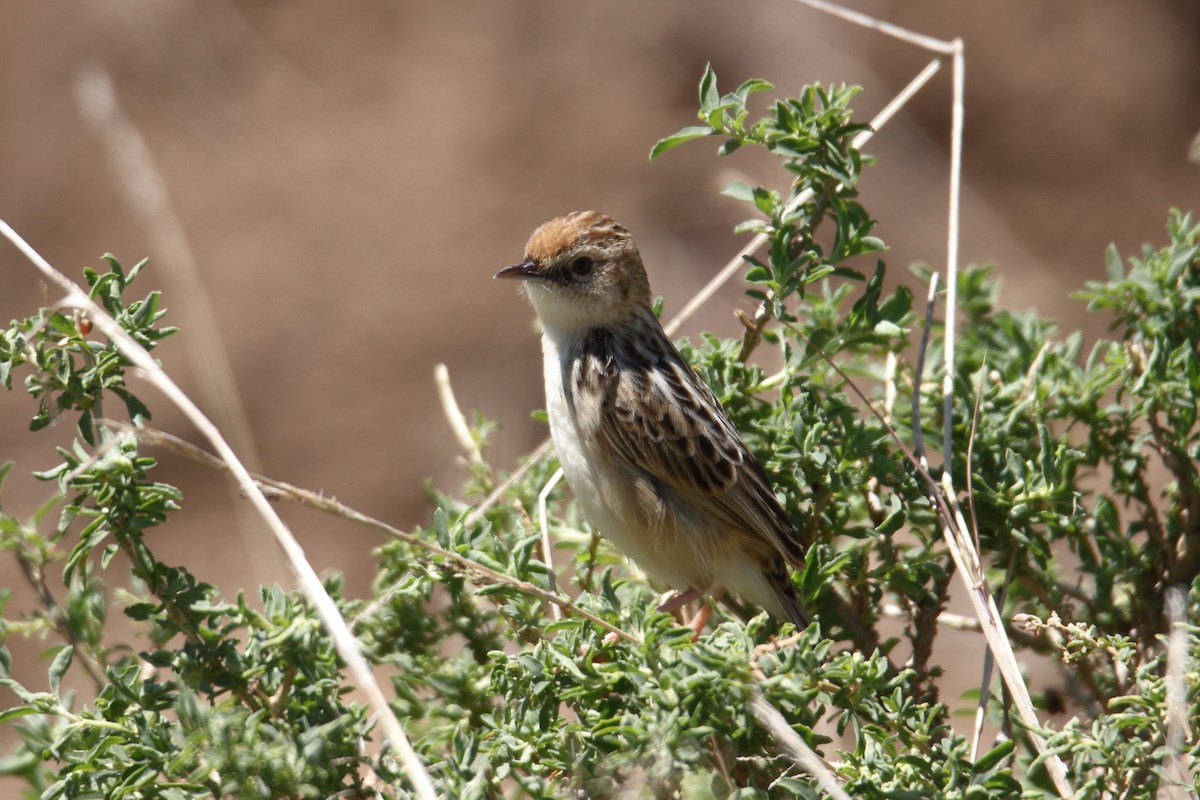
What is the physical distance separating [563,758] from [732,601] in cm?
172

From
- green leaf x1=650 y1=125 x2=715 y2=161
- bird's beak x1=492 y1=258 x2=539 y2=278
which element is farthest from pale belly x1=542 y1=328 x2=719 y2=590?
green leaf x1=650 y1=125 x2=715 y2=161

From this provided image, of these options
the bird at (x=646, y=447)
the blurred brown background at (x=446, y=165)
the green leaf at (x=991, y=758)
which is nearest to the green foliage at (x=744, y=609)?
the green leaf at (x=991, y=758)

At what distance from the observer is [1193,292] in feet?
12.3

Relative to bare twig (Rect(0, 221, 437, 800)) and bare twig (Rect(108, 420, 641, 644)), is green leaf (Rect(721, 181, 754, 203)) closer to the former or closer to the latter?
bare twig (Rect(108, 420, 641, 644))

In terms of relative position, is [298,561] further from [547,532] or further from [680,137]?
[680,137]

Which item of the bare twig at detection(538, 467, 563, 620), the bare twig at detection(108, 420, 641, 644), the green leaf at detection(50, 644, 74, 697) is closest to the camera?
the bare twig at detection(108, 420, 641, 644)

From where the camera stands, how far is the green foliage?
2.72 meters

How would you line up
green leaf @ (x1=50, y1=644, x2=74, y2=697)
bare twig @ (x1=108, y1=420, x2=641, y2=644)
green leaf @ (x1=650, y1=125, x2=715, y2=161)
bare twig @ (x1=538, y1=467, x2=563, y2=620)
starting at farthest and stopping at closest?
bare twig @ (x1=538, y1=467, x2=563, y2=620), green leaf @ (x1=650, y1=125, x2=715, y2=161), green leaf @ (x1=50, y1=644, x2=74, y2=697), bare twig @ (x1=108, y1=420, x2=641, y2=644)

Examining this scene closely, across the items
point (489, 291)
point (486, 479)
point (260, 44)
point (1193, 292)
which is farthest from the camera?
point (260, 44)

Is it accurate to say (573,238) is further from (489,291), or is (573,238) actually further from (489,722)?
(489,291)

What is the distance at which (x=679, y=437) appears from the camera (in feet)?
13.6

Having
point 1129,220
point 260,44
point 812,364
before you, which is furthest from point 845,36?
point 812,364

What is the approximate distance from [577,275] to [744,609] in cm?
135

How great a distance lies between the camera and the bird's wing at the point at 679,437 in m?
3.98
